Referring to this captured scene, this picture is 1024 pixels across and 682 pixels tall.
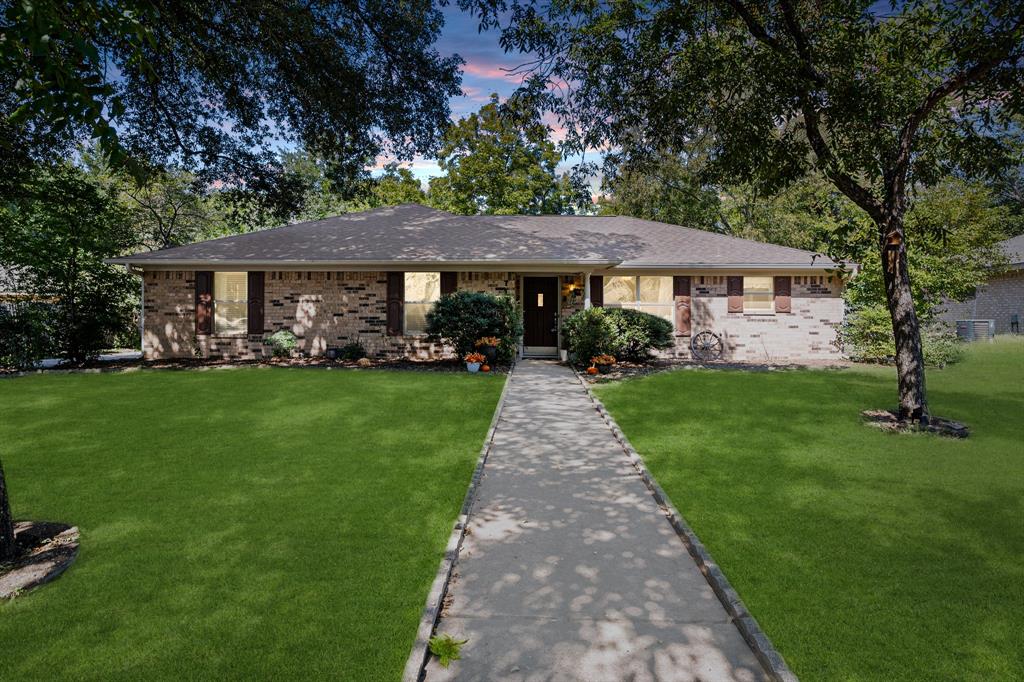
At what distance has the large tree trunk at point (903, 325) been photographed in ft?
27.8

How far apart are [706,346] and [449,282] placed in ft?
26.3

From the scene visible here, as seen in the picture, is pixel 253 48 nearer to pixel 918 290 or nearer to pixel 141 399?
pixel 141 399

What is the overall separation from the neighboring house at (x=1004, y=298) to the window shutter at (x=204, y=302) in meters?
28.5

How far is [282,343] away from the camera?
1550cm

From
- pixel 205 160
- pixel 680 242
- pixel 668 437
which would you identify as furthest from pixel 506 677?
pixel 680 242

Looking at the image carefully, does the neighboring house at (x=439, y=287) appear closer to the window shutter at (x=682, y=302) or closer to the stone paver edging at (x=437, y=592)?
the window shutter at (x=682, y=302)

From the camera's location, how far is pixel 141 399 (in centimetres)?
996

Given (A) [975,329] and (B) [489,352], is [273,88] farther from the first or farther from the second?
(A) [975,329]

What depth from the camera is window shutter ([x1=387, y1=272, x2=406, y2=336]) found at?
15.8 m

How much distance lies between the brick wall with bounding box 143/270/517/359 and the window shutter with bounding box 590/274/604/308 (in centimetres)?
238

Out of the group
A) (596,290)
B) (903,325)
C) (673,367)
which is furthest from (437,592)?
(596,290)

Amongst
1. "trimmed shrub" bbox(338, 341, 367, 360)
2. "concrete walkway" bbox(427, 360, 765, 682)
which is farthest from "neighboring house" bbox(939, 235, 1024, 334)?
"concrete walkway" bbox(427, 360, 765, 682)

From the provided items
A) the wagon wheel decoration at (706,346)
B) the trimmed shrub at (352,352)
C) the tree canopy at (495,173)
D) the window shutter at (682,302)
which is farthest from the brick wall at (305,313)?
the tree canopy at (495,173)

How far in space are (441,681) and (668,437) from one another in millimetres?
5538
